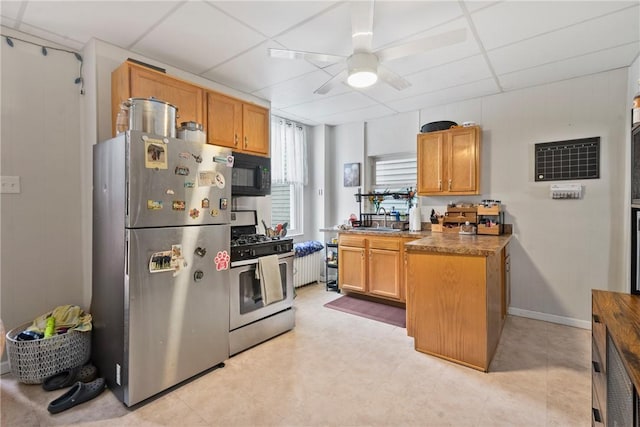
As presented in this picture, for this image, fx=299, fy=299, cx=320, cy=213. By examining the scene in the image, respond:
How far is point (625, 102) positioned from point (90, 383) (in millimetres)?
5084

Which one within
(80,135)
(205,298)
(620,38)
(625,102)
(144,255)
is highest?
(620,38)

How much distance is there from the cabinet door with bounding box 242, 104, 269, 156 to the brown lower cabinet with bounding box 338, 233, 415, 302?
5.48 ft

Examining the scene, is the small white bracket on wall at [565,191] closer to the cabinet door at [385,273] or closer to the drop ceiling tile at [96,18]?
the cabinet door at [385,273]

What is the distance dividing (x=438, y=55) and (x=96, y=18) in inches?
103

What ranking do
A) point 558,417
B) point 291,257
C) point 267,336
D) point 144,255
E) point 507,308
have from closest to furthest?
1. point 558,417
2. point 144,255
3. point 267,336
4. point 291,257
5. point 507,308

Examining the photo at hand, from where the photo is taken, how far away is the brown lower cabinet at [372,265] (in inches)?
145

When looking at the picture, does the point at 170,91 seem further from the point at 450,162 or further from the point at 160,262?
the point at 450,162

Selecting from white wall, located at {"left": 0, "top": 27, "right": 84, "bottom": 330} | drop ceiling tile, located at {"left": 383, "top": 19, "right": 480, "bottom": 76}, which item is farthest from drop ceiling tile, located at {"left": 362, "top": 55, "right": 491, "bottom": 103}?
white wall, located at {"left": 0, "top": 27, "right": 84, "bottom": 330}

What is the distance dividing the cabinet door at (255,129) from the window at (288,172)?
0.90 metres

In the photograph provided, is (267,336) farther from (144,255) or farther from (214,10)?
(214,10)

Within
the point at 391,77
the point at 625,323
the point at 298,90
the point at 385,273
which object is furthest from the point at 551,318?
the point at 298,90

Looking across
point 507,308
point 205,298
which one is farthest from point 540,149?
point 205,298

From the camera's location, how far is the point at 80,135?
2.51m

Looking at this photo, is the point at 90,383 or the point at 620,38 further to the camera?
the point at 620,38
